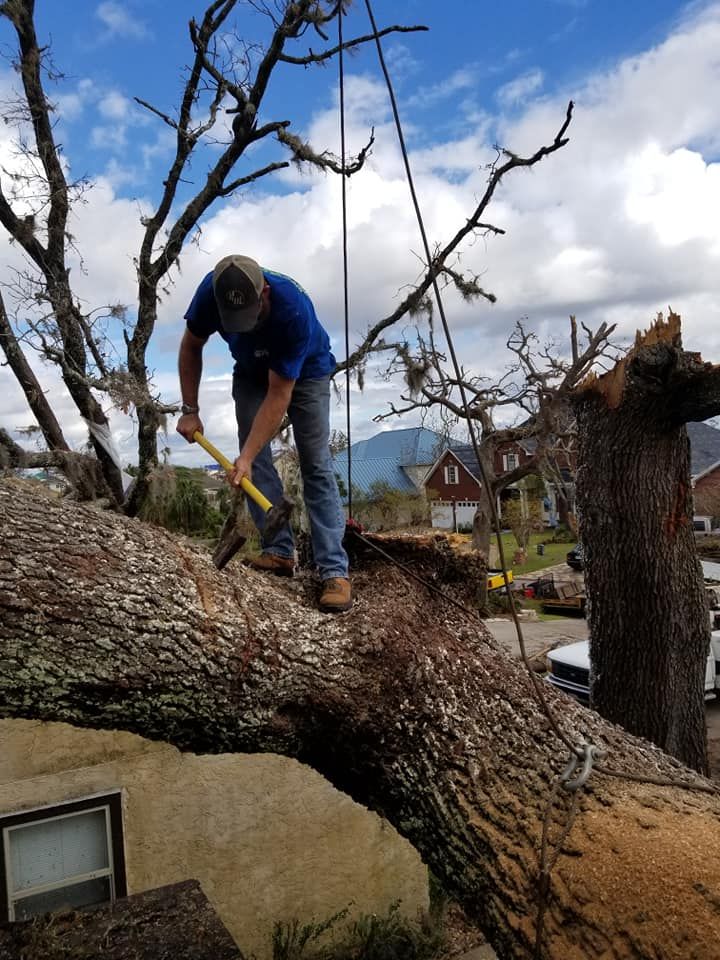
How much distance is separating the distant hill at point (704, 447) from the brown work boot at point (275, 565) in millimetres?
32096

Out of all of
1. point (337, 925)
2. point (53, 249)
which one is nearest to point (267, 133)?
point (53, 249)

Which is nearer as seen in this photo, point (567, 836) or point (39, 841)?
point (567, 836)

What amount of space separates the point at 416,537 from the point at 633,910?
164 cm

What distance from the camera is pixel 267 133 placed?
6137 millimetres

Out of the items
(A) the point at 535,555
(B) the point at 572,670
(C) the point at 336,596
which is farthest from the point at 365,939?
(A) the point at 535,555

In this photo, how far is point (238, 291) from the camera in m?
2.68

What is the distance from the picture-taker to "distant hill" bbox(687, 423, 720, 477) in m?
32.7

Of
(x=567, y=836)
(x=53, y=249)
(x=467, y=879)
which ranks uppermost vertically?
(x=53, y=249)

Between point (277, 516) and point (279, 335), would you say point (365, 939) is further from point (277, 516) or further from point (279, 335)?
point (279, 335)

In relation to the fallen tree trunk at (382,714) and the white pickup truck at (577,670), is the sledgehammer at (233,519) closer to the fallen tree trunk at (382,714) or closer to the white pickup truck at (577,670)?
the fallen tree trunk at (382,714)

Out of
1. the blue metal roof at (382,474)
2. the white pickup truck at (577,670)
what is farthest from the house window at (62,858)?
the blue metal roof at (382,474)

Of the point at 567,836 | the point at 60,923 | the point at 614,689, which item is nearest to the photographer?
the point at 567,836

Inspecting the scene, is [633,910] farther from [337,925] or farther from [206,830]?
[337,925]

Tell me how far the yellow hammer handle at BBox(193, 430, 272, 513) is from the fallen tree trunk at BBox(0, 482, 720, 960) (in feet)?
1.00
